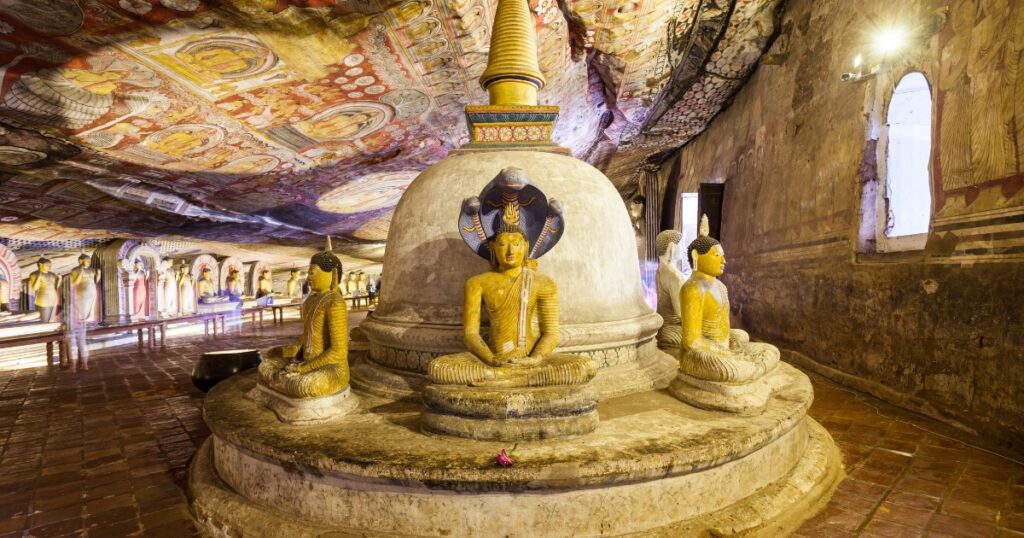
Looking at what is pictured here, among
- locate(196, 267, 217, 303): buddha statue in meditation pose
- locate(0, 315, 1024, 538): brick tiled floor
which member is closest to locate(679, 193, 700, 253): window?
locate(0, 315, 1024, 538): brick tiled floor

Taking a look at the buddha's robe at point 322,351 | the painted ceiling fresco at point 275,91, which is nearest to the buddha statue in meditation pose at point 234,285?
the painted ceiling fresco at point 275,91

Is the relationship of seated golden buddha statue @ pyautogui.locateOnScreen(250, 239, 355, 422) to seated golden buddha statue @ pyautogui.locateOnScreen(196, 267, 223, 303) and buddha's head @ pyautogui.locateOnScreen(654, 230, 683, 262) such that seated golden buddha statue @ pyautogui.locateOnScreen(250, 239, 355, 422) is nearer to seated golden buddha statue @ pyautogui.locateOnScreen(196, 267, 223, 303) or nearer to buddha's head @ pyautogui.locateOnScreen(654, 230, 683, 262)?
buddha's head @ pyautogui.locateOnScreen(654, 230, 683, 262)

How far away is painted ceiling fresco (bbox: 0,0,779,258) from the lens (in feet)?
15.2

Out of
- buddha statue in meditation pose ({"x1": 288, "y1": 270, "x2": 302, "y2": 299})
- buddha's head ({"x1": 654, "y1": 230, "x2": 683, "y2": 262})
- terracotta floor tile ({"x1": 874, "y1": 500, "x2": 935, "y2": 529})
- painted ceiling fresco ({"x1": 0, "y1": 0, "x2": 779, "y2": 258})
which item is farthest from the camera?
buddha statue in meditation pose ({"x1": 288, "y1": 270, "x2": 302, "y2": 299})

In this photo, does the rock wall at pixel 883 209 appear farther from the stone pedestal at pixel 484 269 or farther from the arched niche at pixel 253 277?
the arched niche at pixel 253 277

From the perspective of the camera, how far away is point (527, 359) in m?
2.93

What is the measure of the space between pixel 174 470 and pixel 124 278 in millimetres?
9130

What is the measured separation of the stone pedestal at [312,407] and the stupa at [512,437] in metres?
0.06

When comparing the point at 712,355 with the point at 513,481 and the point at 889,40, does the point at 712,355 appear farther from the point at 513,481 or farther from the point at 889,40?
the point at 889,40

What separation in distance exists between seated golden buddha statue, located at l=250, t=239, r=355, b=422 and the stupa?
11cm

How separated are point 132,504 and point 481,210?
273 centimetres

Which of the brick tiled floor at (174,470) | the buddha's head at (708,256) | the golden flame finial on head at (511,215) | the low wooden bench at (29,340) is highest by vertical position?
the golden flame finial on head at (511,215)

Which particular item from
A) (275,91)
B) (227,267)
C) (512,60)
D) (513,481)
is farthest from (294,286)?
(513,481)

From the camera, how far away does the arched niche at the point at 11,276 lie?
26.9 ft
